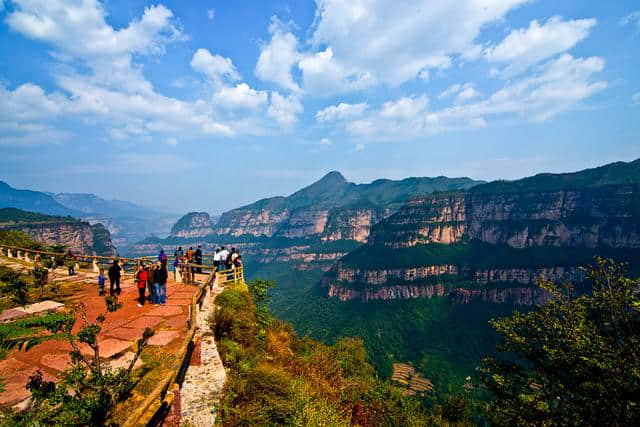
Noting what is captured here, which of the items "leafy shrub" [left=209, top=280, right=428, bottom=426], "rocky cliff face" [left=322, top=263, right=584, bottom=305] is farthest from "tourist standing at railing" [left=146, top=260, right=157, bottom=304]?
"rocky cliff face" [left=322, top=263, right=584, bottom=305]

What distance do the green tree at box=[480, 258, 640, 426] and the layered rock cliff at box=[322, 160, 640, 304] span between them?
343 ft

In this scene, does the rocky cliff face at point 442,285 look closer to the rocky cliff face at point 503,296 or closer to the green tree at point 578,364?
the rocky cliff face at point 503,296

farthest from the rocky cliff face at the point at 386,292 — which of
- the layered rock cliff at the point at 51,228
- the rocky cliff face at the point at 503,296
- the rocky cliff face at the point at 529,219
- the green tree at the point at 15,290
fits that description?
the green tree at the point at 15,290

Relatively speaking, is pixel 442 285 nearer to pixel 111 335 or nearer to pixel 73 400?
pixel 111 335

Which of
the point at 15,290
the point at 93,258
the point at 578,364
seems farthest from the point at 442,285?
the point at 15,290

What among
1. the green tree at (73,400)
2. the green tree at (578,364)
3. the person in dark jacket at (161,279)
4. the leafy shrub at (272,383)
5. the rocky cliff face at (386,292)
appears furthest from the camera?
the rocky cliff face at (386,292)

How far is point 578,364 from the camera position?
553 inches

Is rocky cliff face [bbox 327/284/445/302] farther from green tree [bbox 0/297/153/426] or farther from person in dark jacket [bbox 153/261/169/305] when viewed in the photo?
green tree [bbox 0/297/153/426]

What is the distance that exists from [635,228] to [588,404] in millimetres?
153123

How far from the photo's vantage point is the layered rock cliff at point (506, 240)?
125 m

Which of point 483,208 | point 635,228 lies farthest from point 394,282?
point 635,228

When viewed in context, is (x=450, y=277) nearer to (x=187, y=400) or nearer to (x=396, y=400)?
(x=396, y=400)

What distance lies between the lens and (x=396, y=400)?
23.5 metres

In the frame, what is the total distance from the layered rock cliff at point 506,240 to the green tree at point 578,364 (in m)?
105
